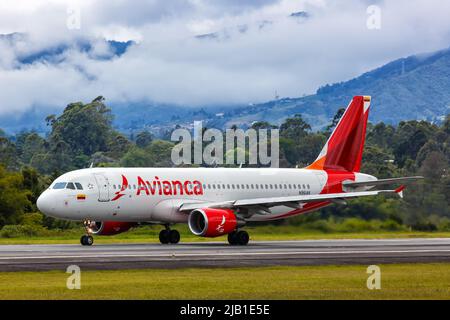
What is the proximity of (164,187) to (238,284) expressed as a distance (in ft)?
84.8

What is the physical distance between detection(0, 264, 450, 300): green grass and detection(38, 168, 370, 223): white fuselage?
18.3 metres

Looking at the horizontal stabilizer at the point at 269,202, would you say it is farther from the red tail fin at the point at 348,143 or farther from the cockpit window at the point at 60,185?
the red tail fin at the point at 348,143

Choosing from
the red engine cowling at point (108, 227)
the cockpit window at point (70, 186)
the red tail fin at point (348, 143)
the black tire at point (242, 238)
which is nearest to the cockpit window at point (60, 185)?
the cockpit window at point (70, 186)

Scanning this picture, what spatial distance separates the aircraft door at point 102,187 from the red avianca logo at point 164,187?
21.6 inches

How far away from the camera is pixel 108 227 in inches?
2222

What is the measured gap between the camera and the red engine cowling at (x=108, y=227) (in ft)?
185

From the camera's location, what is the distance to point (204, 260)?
40.0 m

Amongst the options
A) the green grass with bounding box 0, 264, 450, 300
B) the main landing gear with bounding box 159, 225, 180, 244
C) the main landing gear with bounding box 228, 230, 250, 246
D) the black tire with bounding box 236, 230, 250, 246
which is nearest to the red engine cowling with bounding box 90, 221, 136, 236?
the main landing gear with bounding box 159, 225, 180, 244

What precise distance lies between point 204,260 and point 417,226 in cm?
3070

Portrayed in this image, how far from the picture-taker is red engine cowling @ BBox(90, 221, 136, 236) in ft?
185

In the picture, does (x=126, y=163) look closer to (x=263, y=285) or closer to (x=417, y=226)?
(x=417, y=226)

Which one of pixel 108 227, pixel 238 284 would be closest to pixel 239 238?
pixel 108 227

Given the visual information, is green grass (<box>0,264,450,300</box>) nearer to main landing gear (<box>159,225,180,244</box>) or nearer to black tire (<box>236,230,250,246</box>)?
black tire (<box>236,230,250,246</box>)
